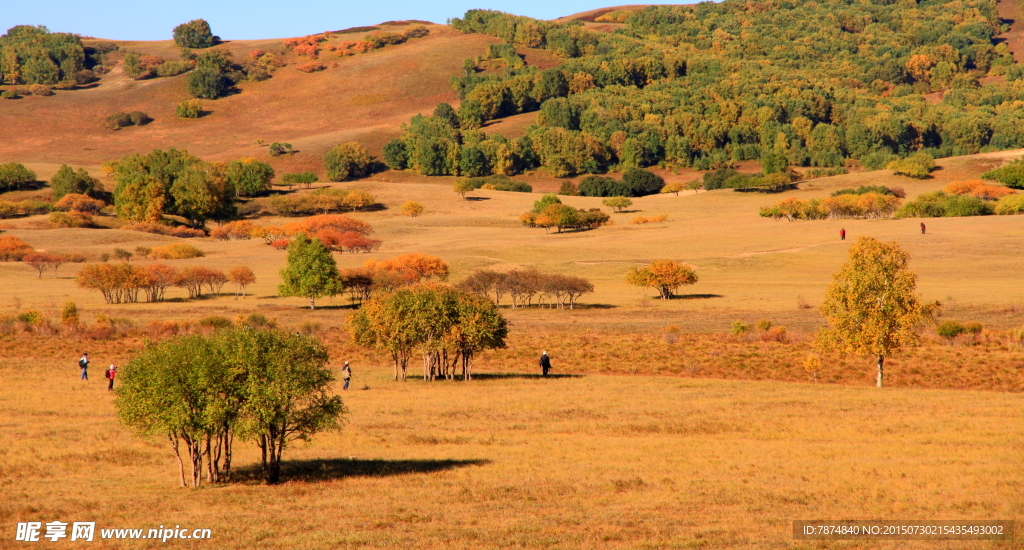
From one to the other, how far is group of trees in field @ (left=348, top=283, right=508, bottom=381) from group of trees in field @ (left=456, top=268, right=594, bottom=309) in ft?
90.1

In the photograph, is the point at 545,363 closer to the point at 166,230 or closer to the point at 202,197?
the point at 166,230

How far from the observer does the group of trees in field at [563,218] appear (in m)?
131

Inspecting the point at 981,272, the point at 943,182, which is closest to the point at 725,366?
the point at 981,272

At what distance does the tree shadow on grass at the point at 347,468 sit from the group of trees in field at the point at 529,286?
158 feet

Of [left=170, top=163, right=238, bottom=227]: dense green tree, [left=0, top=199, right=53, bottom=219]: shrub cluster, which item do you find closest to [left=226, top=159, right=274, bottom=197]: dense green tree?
[left=170, top=163, right=238, bottom=227]: dense green tree

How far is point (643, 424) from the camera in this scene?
36.3 meters

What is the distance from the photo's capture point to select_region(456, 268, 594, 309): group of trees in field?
79.7m

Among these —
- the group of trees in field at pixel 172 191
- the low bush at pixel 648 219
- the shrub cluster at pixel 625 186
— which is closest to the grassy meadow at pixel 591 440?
the low bush at pixel 648 219

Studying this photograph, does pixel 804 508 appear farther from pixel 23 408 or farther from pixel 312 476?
pixel 23 408

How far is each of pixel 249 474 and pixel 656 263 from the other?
196ft

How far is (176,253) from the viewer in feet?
358

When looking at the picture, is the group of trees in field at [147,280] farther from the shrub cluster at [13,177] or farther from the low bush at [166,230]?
the shrub cluster at [13,177]

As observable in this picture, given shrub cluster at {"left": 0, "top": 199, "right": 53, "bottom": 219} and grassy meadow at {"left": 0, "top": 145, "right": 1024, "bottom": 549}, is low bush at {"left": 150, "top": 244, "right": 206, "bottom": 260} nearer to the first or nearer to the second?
grassy meadow at {"left": 0, "top": 145, "right": 1024, "bottom": 549}

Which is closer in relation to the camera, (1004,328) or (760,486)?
(760,486)
